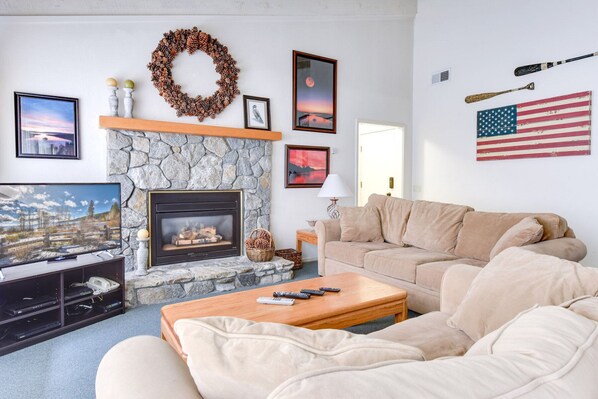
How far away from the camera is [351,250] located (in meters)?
3.61

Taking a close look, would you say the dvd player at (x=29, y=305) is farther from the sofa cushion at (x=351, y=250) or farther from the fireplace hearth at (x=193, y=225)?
the sofa cushion at (x=351, y=250)

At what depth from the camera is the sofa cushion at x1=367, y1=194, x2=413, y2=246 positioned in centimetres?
388

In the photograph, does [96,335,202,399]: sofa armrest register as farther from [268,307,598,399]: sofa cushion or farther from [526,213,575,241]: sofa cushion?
[526,213,575,241]: sofa cushion

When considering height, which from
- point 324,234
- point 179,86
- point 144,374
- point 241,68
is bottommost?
point 324,234

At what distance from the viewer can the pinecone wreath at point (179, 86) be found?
12.6 feet

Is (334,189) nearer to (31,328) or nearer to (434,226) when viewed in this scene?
(434,226)

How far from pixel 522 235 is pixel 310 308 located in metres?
1.66

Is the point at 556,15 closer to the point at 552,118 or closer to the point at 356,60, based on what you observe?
the point at 552,118

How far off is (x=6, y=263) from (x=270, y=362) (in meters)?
2.75

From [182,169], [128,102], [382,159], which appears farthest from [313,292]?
[382,159]

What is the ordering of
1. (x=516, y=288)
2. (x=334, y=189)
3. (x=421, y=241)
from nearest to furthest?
(x=516, y=288) → (x=421, y=241) → (x=334, y=189)

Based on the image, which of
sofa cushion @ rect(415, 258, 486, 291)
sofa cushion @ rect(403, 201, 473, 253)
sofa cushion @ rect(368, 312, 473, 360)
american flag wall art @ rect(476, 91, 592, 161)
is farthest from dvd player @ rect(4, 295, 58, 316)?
american flag wall art @ rect(476, 91, 592, 161)

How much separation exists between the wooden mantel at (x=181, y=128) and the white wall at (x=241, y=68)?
20cm

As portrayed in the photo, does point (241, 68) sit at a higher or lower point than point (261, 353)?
higher
